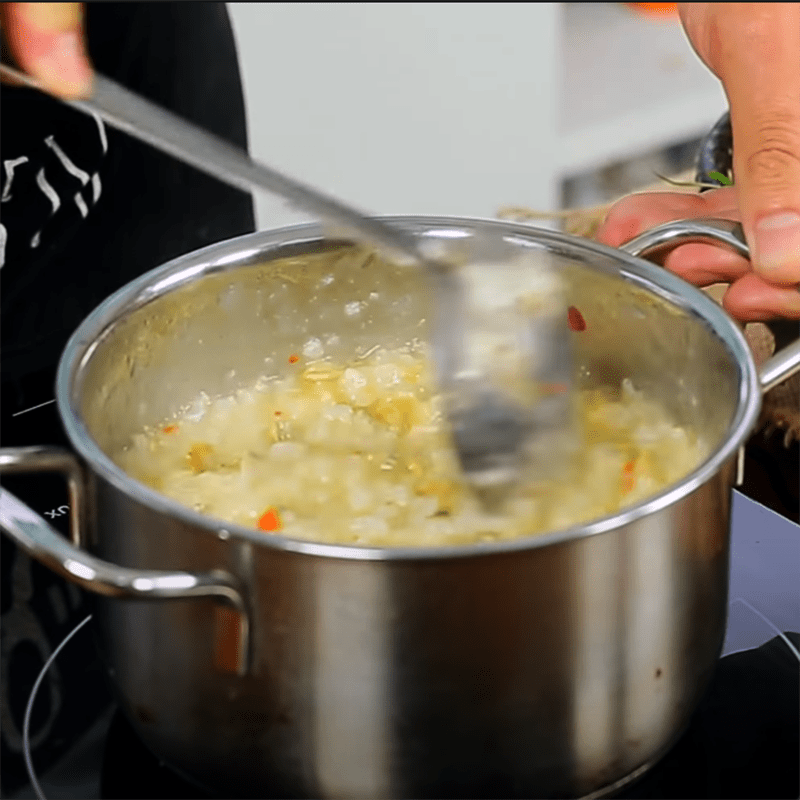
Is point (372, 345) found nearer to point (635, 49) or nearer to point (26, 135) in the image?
point (26, 135)

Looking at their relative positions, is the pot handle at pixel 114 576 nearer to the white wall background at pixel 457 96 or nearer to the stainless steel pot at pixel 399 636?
the stainless steel pot at pixel 399 636

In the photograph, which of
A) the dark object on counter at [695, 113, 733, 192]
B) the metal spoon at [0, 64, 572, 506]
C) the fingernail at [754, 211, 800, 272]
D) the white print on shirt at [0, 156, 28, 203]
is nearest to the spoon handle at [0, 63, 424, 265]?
the metal spoon at [0, 64, 572, 506]

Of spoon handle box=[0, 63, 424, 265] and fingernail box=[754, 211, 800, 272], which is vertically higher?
spoon handle box=[0, 63, 424, 265]

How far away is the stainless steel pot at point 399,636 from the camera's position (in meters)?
0.55

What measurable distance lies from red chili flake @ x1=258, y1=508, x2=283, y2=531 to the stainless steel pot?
0.12m

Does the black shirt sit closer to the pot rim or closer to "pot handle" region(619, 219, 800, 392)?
the pot rim

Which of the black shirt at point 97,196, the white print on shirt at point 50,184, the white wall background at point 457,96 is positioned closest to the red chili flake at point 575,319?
the black shirt at point 97,196

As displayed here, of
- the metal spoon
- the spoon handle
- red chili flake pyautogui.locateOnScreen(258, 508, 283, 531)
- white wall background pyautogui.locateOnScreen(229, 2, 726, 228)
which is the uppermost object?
the spoon handle

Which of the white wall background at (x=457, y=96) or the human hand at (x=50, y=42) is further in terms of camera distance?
the white wall background at (x=457, y=96)

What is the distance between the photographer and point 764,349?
1050 millimetres

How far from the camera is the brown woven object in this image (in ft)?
3.06

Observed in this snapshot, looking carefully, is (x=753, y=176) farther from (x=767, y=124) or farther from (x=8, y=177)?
(x=8, y=177)

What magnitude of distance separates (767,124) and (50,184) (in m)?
0.57

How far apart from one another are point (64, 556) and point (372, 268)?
0.39 m
